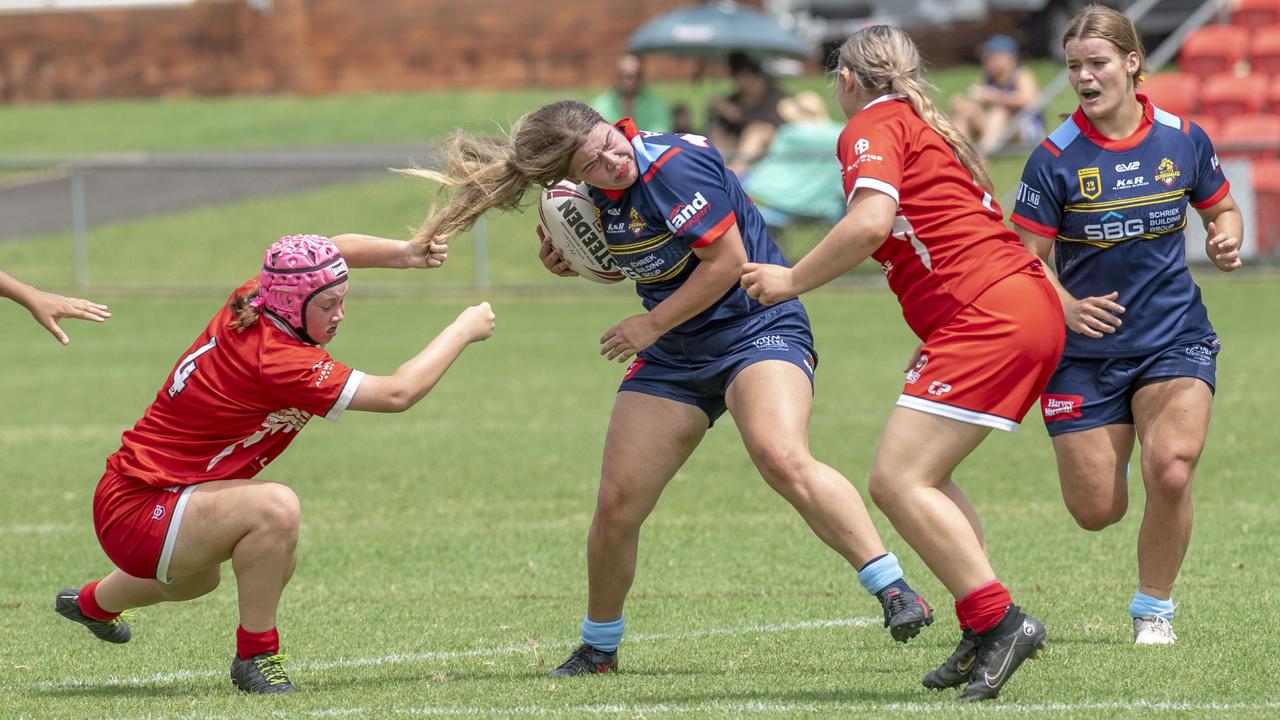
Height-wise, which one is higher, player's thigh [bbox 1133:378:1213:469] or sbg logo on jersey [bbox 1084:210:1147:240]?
sbg logo on jersey [bbox 1084:210:1147:240]

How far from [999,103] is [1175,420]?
1472 centimetres

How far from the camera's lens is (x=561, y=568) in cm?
767

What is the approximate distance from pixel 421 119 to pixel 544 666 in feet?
87.5

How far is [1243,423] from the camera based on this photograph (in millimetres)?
10977

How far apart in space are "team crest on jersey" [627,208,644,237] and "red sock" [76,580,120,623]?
2218mm

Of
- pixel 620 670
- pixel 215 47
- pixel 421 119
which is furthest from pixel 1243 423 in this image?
pixel 215 47

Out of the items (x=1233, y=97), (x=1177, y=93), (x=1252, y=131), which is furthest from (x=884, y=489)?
(x=1177, y=93)

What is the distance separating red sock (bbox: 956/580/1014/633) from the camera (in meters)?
4.97

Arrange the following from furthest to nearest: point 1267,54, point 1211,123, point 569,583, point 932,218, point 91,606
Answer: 1. point 1267,54
2. point 1211,123
3. point 569,583
4. point 91,606
5. point 932,218

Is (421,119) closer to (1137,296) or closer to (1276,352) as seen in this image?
(1276,352)

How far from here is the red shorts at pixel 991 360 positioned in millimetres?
5055

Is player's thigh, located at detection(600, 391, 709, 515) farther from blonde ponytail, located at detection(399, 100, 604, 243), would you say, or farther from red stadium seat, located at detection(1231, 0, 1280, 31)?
red stadium seat, located at detection(1231, 0, 1280, 31)

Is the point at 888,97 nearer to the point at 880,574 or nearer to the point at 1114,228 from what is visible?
the point at 1114,228

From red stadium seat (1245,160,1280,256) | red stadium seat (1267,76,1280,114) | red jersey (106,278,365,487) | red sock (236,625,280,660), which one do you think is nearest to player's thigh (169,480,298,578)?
red jersey (106,278,365,487)
